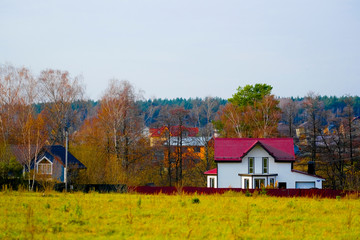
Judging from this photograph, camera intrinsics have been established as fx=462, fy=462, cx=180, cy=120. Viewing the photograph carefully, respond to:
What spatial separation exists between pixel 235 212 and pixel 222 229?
12.5 ft

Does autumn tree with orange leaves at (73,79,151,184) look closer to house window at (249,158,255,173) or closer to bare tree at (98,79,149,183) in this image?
bare tree at (98,79,149,183)

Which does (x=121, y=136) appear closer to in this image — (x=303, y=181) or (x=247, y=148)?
(x=247, y=148)

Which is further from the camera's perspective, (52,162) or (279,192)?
(52,162)

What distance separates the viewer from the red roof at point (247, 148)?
4075 centimetres

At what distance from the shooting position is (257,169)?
4094cm

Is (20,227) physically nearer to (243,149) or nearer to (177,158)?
(243,149)

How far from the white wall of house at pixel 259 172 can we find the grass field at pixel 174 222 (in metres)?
21.6

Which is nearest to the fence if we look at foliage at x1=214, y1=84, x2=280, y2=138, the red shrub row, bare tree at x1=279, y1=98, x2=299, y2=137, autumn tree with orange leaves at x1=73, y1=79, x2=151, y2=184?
the red shrub row

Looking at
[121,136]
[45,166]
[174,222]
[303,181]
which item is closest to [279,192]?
[303,181]

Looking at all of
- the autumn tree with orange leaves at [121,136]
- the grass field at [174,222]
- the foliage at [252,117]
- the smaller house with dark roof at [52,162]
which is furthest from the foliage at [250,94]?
the grass field at [174,222]

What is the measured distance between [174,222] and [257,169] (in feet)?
90.1

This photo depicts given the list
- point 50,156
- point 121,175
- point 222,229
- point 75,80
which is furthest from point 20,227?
point 75,80

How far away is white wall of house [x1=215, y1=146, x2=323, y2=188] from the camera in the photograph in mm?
40594

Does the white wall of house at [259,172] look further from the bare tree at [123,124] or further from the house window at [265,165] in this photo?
the bare tree at [123,124]
